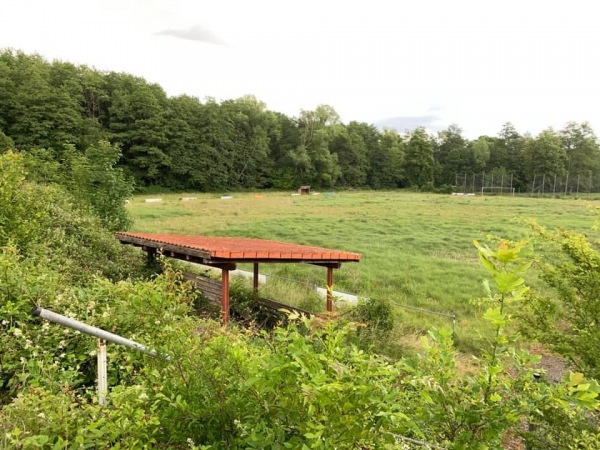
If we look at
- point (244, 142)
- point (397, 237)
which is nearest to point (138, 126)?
point (244, 142)

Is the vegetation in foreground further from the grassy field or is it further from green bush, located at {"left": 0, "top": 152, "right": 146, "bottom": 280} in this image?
the grassy field

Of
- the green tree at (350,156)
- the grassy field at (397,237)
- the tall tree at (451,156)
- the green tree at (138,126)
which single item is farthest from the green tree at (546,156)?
the green tree at (138,126)

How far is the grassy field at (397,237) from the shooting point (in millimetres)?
13258

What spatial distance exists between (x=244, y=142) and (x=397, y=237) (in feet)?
161

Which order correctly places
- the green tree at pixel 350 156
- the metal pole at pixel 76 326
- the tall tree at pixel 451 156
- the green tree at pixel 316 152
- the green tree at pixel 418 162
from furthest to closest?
the tall tree at pixel 451 156
the green tree at pixel 418 162
the green tree at pixel 350 156
the green tree at pixel 316 152
the metal pole at pixel 76 326

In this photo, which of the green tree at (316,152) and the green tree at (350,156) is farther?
the green tree at (350,156)

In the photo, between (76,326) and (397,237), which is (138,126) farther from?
(76,326)

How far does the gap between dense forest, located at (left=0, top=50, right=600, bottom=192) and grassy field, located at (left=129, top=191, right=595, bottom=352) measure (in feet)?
63.0

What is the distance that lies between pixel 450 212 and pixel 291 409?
114ft

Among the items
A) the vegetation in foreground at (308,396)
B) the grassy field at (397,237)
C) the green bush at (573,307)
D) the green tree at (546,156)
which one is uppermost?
the green tree at (546,156)

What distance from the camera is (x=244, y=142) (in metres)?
68.8

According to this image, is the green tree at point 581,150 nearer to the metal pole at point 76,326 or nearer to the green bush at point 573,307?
the green bush at point 573,307

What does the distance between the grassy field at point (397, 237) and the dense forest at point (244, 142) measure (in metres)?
19.2

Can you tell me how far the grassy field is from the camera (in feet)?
43.5
